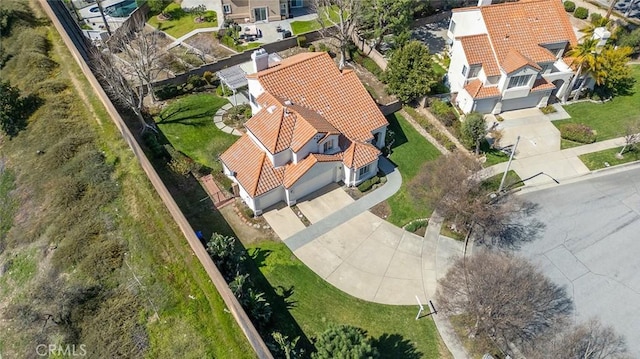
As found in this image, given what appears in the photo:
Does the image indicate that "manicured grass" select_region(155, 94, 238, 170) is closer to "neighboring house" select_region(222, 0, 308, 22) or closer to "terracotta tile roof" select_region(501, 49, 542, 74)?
"neighboring house" select_region(222, 0, 308, 22)

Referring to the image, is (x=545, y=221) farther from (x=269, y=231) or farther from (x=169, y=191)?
(x=169, y=191)

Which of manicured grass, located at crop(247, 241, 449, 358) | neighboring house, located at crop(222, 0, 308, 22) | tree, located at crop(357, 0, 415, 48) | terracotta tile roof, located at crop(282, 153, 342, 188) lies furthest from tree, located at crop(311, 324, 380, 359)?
neighboring house, located at crop(222, 0, 308, 22)

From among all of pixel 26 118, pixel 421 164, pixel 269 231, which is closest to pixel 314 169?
pixel 269 231

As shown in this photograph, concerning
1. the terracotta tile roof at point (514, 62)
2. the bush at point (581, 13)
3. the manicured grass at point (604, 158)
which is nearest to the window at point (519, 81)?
the terracotta tile roof at point (514, 62)

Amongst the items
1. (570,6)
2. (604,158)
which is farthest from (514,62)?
(570,6)

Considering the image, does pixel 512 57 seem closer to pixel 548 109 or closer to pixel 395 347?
pixel 548 109

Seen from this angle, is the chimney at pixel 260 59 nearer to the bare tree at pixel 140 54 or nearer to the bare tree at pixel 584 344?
the bare tree at pixel 140 54
